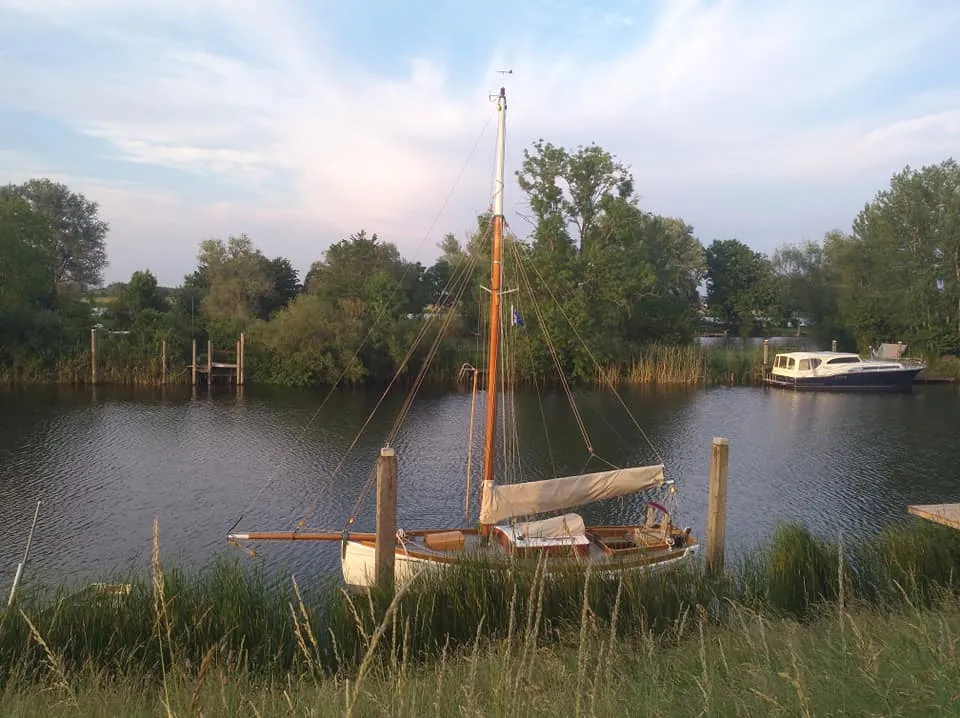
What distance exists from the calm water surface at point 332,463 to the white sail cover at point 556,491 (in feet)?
9.92

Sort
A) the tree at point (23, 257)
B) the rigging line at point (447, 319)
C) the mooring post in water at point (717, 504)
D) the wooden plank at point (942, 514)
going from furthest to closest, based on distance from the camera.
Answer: the tree at point (23, 257)
the rigging line at point (447, 319)
the mooring post in water at point (717, 504)
the wooden plank at point (942, 514)

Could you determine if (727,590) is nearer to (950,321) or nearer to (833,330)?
(950,321)

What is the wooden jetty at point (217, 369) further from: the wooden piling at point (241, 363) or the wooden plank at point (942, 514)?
the wooden plank at point (942, 514)

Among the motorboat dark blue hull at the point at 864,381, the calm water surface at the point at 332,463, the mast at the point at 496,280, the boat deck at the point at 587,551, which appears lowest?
the calm water surface at the point at 332,463

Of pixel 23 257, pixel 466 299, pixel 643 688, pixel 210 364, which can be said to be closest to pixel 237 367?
pixel 210 364

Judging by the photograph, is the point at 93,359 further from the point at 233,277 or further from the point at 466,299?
the point at 466,299

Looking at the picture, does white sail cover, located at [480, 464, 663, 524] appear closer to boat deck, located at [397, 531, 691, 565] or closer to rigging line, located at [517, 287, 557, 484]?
boat deck, located at [397, 531, 691, 565]

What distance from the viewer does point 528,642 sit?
12.2ft

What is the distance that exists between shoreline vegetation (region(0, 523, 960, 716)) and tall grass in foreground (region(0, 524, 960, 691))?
0.03 metres

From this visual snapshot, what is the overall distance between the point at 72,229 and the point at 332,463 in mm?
53696

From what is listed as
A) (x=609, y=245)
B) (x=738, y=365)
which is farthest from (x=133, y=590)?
(x=738, y=365)

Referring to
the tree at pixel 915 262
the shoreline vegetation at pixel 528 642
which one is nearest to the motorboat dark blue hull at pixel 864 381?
the tree at pixel 915 262

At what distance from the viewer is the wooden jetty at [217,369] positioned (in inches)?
1489

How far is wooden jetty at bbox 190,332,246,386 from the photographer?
37.8 meters
